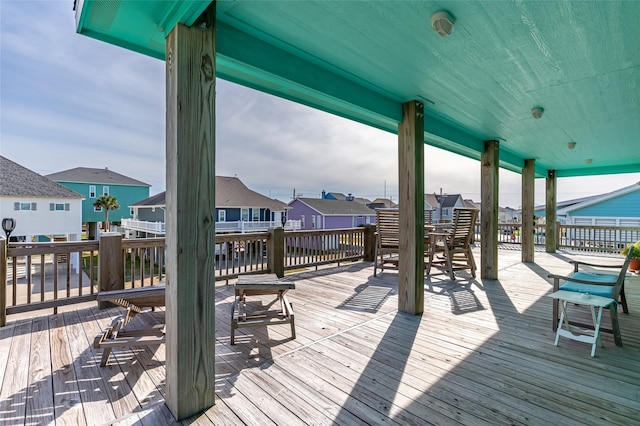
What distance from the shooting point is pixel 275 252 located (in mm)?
5184

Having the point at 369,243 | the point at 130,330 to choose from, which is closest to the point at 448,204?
the point at 369,243

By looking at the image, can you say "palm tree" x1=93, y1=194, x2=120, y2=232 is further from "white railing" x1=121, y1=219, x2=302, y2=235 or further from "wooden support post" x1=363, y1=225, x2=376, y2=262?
"wooden support post" x1=363, y1=225, x2=376, y2=262

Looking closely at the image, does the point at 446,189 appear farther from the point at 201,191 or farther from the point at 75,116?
the point at 201,191

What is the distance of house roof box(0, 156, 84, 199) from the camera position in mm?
13234

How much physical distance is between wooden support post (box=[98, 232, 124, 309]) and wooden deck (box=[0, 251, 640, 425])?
0.34m

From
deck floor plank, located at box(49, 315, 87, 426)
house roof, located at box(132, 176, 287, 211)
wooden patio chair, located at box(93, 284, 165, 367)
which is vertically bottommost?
deck floor plank, located at box(49, 315, 87, 426)

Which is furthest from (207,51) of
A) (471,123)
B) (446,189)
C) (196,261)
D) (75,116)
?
(446,189)

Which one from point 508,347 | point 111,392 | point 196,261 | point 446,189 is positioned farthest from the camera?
point 446,189

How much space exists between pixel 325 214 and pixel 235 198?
7928 millimetres

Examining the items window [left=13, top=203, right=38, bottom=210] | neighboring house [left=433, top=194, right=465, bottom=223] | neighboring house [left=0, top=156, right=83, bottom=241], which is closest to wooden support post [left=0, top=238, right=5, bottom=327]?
neighboring house [left=0, top=156, right=83, bottom=241]

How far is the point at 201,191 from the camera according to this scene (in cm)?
174

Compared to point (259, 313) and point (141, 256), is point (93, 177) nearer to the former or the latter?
point (141, 256)

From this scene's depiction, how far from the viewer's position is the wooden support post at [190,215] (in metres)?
1.67

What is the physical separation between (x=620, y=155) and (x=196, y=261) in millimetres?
9270
